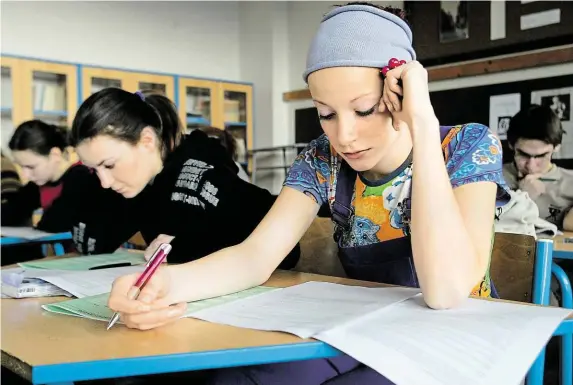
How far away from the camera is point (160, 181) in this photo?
63.7 inches

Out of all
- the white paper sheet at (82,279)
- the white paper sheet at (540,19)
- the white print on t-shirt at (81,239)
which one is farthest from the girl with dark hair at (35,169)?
the white paper sheet at (540,19)

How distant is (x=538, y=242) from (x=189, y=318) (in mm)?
685

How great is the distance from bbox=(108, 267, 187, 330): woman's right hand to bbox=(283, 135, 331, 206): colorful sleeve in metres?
0.42

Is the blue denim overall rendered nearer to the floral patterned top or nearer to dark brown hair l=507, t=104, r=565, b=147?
the floral patterned top

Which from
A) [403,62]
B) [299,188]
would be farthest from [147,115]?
[403,62]

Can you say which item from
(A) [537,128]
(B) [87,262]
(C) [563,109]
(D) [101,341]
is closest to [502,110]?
(C) [563,109]

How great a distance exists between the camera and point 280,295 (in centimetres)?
89

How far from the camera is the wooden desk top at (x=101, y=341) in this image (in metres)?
0.58

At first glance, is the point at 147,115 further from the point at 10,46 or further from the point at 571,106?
the point at 10,46

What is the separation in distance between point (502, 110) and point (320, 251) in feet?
9.58

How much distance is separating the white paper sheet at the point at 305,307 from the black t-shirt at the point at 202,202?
1.38ft

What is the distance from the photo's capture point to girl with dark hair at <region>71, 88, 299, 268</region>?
1.46m

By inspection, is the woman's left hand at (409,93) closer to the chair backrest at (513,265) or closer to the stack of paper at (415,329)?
the stack of paper at (415,329)

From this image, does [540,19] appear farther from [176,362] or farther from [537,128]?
[176,362]
